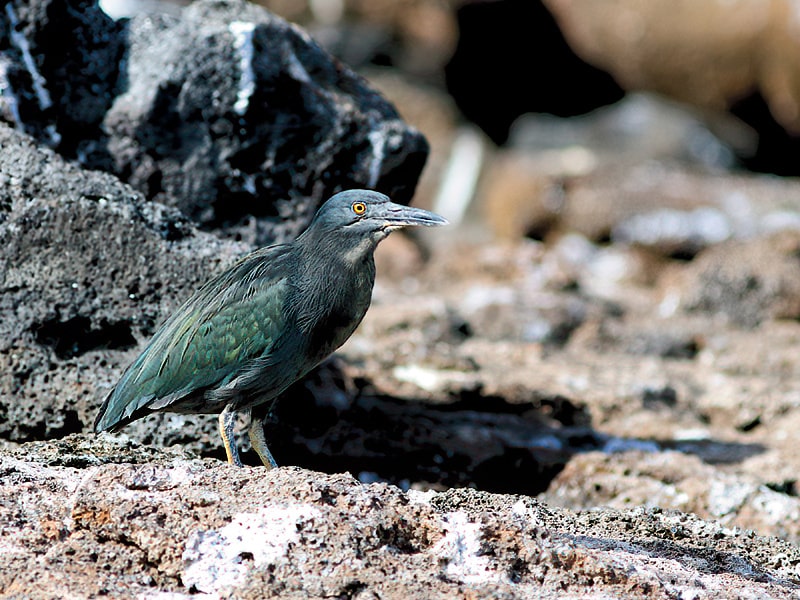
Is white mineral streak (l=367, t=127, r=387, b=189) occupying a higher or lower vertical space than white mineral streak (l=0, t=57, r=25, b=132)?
lower

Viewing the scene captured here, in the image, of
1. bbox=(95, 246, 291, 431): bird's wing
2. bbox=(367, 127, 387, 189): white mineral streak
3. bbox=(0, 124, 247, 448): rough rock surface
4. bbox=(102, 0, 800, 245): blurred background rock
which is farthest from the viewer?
bbox=(102, 0, 800, 245): blurred background rock

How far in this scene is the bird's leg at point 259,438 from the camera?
5090 mm

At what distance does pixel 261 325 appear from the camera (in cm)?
484

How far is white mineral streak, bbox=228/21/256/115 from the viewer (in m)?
5.86

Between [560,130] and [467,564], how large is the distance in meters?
14.7

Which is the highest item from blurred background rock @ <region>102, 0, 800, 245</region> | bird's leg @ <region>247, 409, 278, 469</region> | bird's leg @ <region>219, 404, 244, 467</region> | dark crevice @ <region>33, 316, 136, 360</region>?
dark crevice @ <region>33, 316, 136, 360</region>

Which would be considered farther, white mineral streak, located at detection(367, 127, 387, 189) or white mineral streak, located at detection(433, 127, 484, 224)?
white mineral streak, located at detection(433, 127, 484, 224)

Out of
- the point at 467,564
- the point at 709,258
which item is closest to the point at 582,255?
the point at 709,258

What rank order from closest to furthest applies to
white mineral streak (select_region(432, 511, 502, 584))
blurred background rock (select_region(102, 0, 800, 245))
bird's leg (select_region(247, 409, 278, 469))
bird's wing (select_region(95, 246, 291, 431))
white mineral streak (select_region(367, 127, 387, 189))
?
white mineral streak (select_region(432, 511, 502, 584)) < bird's wing (select_region(95, 246, 291, 431)) < bird's leg (select_region(247, 409, 278, 469)) < white mineral streak (select_region(367, 127, 387, 189)) < blurred background rock (select_region(102, 0, 800, 245))

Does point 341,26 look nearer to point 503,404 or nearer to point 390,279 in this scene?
point 390,279

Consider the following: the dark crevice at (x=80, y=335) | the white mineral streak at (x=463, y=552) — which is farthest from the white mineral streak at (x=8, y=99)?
the white mineral streak at (x=463, y=552)

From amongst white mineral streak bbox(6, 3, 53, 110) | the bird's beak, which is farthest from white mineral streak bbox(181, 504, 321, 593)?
white mineral streak bbox(6, 3, 53, 110)

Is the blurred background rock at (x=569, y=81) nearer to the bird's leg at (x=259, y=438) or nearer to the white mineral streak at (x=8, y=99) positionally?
the white mineral streak at (x=8, y=99)

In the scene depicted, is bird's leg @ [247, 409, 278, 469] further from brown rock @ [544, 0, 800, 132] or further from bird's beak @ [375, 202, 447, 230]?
brown rock @ [544, 0, 800, 132]
